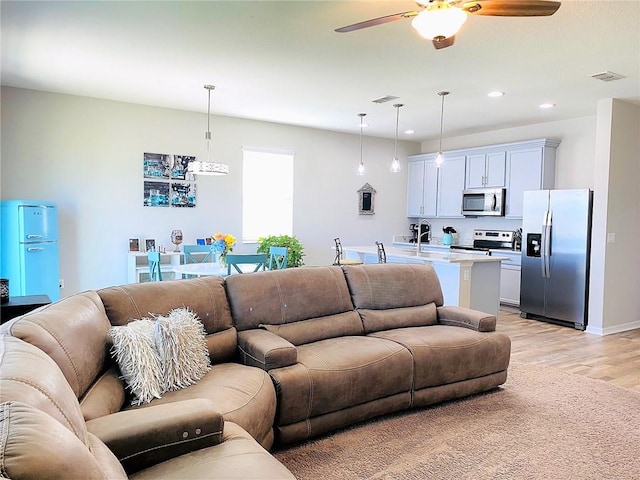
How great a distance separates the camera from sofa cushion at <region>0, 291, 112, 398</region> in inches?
68.0

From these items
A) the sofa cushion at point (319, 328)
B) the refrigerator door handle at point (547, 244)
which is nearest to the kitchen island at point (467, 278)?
the refrigerator door handle at point (547, 244)

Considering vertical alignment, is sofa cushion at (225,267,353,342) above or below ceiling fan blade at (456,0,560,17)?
below

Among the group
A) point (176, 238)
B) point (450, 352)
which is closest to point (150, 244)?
point (176, 238)

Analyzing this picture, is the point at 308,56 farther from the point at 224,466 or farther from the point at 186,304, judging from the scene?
the point at 224,466

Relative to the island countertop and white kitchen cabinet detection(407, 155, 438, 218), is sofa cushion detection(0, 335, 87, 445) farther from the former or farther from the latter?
white kitchen cabinet detection(407, 155, 438, 218)

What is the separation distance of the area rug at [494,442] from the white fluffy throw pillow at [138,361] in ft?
2.65

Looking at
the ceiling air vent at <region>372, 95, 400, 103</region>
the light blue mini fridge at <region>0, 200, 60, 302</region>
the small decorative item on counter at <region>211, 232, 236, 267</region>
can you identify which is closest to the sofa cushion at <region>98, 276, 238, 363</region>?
the small decorative item on counter at <region>211, 232, 236, 267</region>

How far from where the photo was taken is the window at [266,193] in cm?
689

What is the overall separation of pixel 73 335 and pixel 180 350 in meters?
0.54

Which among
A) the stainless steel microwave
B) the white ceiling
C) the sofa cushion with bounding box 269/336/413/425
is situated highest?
the white ceiling

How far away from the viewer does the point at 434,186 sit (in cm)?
805

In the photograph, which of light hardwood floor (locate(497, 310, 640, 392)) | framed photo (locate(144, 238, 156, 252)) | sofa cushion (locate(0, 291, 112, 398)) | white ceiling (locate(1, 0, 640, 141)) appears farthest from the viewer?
framed photo (locate(144, 238, 156, 252))

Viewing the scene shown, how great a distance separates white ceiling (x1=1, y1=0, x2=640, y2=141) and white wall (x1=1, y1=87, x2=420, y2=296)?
11.3 inches

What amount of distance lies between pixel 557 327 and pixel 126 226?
218 inches
